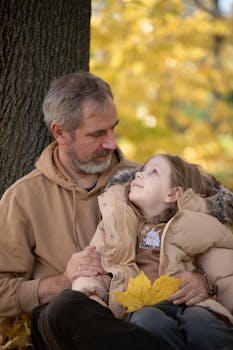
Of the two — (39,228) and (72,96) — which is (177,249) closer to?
(39,228)

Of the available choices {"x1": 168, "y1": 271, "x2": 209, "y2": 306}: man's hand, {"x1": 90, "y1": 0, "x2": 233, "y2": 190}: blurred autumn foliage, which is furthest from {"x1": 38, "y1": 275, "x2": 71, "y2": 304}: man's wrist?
{"x1": 90, "y1": 0, "x2": 233, "y2": 190}: blurred autumn foliage

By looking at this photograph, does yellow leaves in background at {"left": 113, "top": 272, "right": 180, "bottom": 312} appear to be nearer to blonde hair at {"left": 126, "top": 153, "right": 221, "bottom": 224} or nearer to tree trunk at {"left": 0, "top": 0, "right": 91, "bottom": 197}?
blonde hair at {"left": 126, "top": 153, "right": 221, "bottom": 224}

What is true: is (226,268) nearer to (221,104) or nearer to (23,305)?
(23,305)

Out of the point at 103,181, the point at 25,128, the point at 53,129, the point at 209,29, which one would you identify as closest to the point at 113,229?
the point at 103,181

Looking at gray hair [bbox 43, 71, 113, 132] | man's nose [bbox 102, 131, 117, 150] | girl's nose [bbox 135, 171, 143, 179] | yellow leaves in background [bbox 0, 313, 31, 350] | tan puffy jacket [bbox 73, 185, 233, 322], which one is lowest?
yellow leaves in background [bbox 0, 313, 31, 350]

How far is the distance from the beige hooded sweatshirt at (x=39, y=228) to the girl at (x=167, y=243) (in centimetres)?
26

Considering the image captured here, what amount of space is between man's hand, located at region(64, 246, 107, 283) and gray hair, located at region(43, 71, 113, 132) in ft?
2.50

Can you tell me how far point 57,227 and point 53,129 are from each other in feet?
1.83

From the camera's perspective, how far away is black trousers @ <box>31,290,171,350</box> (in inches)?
113

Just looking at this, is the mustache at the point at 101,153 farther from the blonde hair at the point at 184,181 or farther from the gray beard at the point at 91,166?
the blonde hair at the point at 184,181

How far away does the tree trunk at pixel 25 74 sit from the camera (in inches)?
169

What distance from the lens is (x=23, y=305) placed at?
3648 millimetres

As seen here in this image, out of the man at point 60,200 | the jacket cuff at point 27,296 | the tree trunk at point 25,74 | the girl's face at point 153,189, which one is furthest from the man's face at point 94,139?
the jacket cuff at point 27,296

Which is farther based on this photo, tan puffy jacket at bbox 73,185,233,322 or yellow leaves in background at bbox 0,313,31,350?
yellow leaves in background at bbox 0,313,31,350
